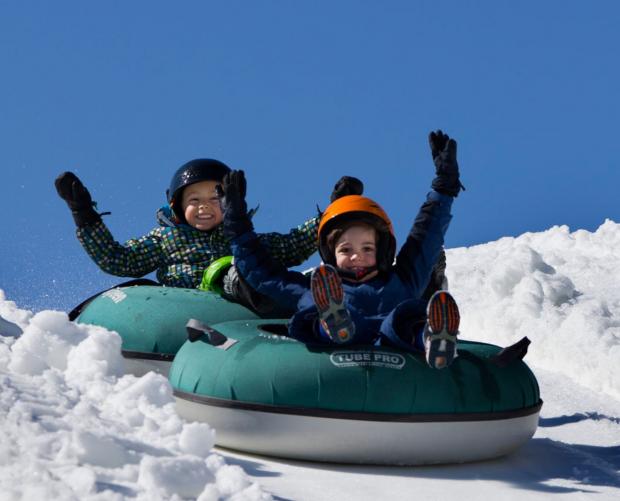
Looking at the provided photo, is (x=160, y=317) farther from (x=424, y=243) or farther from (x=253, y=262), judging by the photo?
(x=424, y=243)

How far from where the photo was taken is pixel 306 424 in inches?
148

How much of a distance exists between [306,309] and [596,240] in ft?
31.3

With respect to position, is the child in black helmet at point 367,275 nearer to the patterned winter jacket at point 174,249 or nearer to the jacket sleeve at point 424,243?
the jacket sleeve at point 424,243

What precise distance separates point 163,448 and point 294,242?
2.92 meters

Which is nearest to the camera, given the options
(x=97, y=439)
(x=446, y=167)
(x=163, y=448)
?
(x=97, y=439)

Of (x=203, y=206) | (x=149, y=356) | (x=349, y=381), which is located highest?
(x=203, y=206)

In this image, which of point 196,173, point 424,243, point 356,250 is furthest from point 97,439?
point 196,173

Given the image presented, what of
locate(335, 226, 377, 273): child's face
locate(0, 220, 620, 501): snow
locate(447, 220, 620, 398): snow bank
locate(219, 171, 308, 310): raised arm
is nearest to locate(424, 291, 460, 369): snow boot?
locate(0, 220, 620, 501): snow

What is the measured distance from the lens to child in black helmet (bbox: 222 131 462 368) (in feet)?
12.3

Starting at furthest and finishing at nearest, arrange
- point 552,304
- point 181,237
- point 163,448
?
point 552,304 → point 181,237 → point 163,448

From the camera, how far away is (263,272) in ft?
15.3

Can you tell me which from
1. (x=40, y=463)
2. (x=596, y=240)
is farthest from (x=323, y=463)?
(x=596, y=240)

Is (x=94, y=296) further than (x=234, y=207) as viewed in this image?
Yes

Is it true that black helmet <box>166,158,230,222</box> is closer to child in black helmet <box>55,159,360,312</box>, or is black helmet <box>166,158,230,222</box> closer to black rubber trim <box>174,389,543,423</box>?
child in black helmet <box>55,159,360,312</box>
